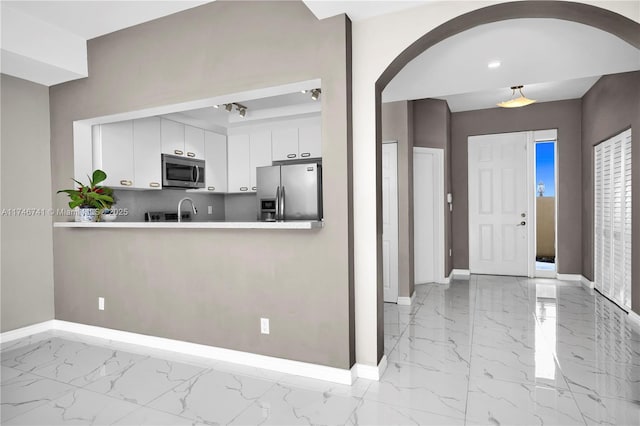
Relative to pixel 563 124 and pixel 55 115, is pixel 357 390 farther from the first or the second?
pixel 563 124

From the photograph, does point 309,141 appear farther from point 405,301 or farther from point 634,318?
point 634,318

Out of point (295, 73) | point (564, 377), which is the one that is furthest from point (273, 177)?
point (564, 377)

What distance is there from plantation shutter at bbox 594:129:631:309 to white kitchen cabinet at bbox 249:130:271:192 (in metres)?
4.25

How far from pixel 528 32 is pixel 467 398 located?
8.53 ft

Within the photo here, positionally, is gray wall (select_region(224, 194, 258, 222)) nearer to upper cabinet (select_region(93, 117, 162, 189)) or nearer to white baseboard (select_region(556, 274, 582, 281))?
upper cabinet (select_region(93, 117, 162, 189))

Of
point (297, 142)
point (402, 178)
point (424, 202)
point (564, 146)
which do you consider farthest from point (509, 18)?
point (564, 146)

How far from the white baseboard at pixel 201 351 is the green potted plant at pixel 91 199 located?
1.08m

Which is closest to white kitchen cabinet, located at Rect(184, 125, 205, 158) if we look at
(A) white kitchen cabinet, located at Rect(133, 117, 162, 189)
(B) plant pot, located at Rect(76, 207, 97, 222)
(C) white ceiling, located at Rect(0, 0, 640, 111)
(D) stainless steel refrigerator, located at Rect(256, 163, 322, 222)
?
(A) white kitchen cabinet, located at Rect(133, 117, 162, 189)

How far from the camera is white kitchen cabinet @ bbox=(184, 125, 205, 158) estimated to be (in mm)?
4699

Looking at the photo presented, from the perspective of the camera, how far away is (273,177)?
174 inches

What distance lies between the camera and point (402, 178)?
4.52 meters

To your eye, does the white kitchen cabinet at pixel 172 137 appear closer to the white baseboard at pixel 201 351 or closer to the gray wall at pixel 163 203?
the gray wall at pixel 163 203

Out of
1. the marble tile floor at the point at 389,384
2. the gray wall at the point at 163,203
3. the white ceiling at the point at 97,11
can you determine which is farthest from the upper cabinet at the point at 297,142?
the marble tile floor at the point at 389,384

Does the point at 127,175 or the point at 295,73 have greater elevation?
the point at 295,73
